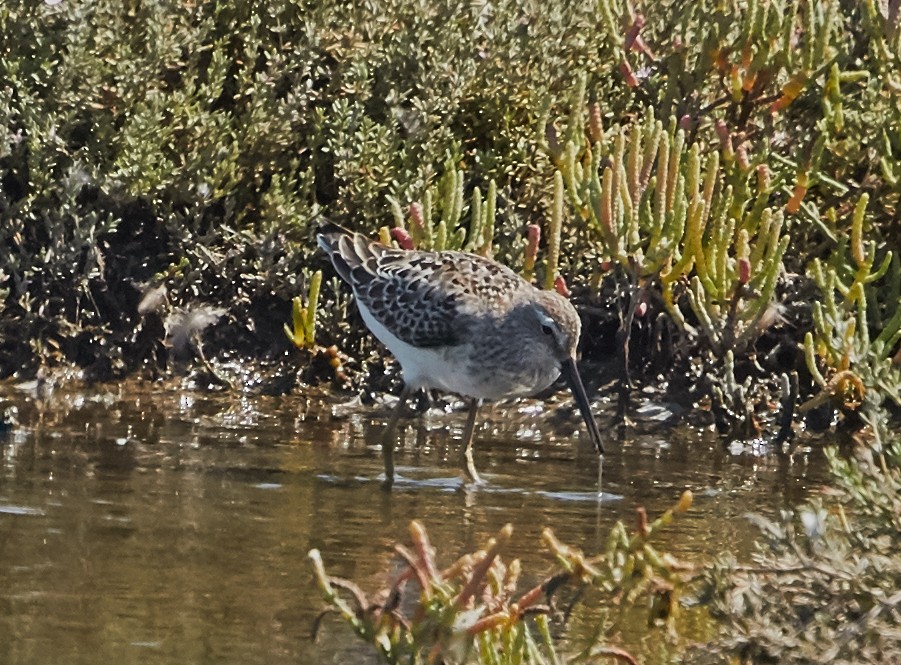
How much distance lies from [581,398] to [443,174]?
1.85 m

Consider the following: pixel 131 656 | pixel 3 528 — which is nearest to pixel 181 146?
pixel 3 528

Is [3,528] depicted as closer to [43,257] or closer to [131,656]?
[131,656]

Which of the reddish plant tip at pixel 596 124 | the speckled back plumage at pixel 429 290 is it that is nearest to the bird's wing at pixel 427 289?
the speckled back plumage at pixel 429 290

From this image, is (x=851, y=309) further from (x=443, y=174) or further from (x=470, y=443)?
(x=443, y=174)

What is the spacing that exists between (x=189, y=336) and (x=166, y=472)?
172cm

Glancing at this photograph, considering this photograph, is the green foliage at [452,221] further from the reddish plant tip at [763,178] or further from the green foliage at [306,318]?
the reddish plant tip at [763,178]

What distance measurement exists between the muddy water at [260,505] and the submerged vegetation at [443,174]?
429mm

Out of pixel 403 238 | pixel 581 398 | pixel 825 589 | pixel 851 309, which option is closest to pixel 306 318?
pixel 403 238

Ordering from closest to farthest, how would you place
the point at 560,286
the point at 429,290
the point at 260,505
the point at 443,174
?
1. the point at 260,505
2. the point at 429,290
3. the point at 560,286
4. the point at 443,174

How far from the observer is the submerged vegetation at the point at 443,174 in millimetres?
8852

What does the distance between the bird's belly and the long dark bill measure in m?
0.07

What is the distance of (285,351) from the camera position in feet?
30.7

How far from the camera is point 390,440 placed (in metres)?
7.95

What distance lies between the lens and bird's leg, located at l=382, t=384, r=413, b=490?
7.67 metres
